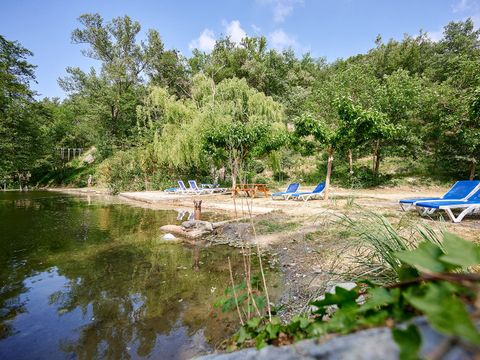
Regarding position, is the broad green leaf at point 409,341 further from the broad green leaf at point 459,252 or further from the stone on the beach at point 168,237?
the stone on the beach at point 168,237

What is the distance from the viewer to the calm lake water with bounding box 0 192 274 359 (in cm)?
264

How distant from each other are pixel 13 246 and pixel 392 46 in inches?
1529

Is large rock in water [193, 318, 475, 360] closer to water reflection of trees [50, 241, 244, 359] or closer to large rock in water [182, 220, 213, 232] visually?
water reflection of trees [50, 241, 244, 359]

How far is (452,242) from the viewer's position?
70 cm

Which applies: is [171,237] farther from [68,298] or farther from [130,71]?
[130,71]

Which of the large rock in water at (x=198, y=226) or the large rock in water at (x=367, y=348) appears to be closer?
the large rock in water at (x=367, y=348)

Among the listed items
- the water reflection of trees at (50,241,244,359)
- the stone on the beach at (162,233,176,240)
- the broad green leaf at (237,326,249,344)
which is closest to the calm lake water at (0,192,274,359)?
the water reflection of trees at (50,241,244,359)

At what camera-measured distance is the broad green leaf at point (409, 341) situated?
47 cm

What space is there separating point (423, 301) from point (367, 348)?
183mm

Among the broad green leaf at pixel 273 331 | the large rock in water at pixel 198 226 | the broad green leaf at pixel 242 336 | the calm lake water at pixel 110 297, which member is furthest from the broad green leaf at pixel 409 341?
the large rock in water at pixel 198 226

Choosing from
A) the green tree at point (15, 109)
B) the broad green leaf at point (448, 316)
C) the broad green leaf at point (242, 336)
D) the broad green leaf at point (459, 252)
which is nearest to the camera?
the broad green leaf at point (448, 316)

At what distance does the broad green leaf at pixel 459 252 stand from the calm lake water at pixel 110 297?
241 cm

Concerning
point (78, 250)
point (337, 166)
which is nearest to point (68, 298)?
point (78, 250)

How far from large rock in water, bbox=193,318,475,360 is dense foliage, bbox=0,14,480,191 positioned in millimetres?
1522
